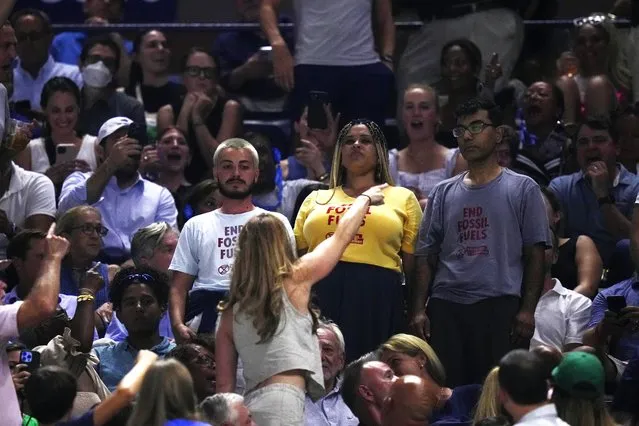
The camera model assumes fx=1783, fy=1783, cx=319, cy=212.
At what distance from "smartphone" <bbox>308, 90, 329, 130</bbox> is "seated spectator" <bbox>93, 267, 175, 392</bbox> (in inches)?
82.6

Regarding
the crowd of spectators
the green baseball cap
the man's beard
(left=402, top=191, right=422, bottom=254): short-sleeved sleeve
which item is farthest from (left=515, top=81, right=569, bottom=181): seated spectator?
the green baseball cap

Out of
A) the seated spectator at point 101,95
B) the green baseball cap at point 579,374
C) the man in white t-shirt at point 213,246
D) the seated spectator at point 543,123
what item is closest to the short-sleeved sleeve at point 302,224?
the man in white t-shirt at point 213,246

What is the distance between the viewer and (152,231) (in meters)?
11.3

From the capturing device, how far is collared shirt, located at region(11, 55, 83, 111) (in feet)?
45.4

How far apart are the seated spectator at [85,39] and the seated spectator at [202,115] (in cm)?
83

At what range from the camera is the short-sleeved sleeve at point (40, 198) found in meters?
11.9

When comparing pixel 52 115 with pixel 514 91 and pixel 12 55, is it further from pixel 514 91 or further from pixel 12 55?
pixel 514 91

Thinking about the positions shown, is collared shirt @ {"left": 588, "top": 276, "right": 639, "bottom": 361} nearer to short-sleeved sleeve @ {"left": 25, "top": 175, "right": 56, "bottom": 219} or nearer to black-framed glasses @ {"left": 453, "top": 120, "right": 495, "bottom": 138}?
black-framed glasses @ {"left": 453, "top": 120, "right": 495, "bottom": 138}

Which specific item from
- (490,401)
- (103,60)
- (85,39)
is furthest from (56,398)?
(85,39)

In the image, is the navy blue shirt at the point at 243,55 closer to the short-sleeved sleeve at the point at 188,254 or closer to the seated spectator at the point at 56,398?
the short-sleeved sleeve at the point at 188,254

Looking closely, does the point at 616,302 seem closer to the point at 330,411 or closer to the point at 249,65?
the point at 330,411

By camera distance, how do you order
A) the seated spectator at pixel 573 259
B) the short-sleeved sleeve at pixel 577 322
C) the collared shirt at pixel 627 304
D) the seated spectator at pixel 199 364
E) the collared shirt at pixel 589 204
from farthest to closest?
the collared shirt at pixel 589 204 < the seated spectator at pixel 573 259 < the short-sleeved sleeve at pixel 577 322 < the collared shirt at pixel 627 304 < the seated spectator at pixel 199 364

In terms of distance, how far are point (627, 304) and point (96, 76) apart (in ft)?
16.2

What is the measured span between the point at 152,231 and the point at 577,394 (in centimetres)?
418
